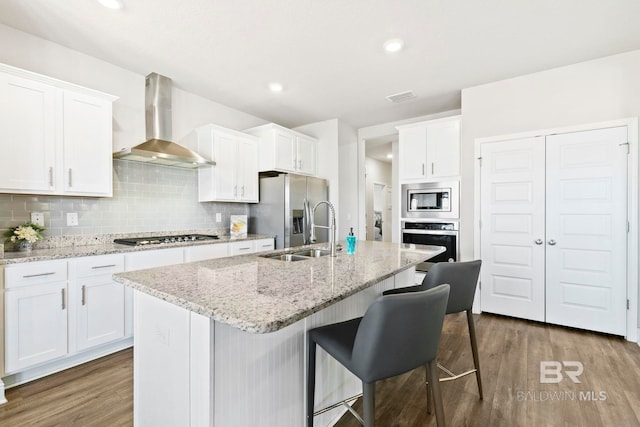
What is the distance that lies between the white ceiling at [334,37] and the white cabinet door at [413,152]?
60 centimetres

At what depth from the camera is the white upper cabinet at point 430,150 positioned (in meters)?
3.74

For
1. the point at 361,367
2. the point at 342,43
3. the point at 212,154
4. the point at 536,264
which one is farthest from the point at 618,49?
the point at 212,154

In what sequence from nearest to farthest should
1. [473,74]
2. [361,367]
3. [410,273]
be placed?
[361,367] → [410,273] → [473,74]

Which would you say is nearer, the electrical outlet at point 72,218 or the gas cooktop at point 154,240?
the electrical outlet at point 72,218

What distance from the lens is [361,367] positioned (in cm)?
108

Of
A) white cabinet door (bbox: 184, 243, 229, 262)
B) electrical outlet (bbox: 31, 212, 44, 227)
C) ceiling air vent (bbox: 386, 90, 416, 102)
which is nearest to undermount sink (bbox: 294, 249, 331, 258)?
white cabinet door (bbox: 184, 243, 229, 262)

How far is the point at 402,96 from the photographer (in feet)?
12.3

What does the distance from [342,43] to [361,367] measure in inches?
99.9

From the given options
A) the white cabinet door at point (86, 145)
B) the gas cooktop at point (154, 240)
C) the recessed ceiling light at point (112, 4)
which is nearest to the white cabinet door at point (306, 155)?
the gas cooktop at point (154, 240)

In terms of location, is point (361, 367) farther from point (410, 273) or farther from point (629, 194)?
point (629, 194)

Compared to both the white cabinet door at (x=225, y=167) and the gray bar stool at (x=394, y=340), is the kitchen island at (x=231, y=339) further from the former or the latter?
the white cabinet door at (x=225, y=167)

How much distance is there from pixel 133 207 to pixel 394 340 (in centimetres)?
307

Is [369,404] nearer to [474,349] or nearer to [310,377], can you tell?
[310,377]

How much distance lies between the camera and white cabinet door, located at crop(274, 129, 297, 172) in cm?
407
